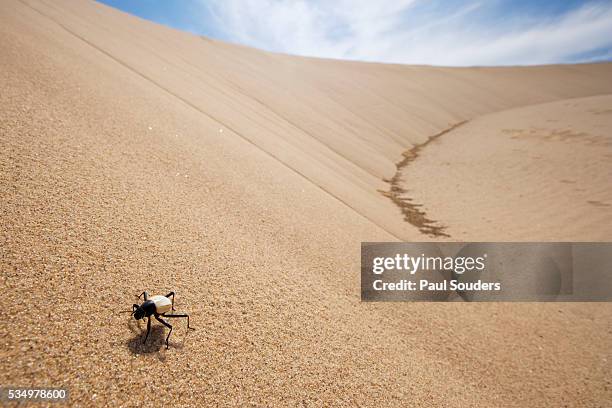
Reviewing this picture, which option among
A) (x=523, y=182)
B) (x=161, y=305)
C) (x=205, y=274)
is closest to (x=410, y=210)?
(x=523, y=182)

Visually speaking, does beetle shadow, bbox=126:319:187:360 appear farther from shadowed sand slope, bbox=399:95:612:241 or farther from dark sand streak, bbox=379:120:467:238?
shadowed sand slope, bbox=399:95:612:241

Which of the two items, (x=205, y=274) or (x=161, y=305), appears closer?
(x=161, y=305)

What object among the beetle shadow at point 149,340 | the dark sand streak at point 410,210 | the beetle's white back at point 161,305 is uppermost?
the dark sand streak at point 410,210

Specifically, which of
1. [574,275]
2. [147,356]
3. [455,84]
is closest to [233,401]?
[147,356]

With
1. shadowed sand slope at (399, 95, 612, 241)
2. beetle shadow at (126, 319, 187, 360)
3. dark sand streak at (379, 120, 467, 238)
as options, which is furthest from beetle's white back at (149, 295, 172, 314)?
shadowed sand slope at (399, 95, 612, 241)

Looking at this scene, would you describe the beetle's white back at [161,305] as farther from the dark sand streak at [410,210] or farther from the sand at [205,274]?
the dark sand streak at [410,210]

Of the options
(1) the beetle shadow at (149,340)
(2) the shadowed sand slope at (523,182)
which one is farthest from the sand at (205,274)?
(2) the shadowed sand slope at (523,182)

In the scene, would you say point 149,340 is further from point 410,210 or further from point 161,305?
point 410,210

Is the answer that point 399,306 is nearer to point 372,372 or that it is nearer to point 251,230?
point 372,372
